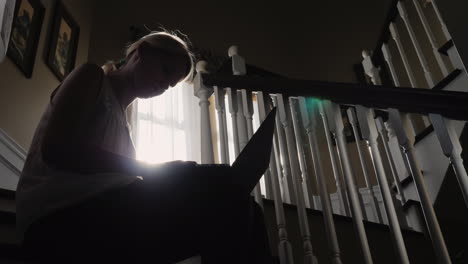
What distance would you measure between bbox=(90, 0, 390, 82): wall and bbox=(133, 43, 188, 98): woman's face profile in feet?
10.3

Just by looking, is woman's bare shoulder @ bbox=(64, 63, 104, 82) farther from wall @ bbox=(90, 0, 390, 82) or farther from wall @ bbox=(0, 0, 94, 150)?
wall @ bbox=(90, 0, 390, 82)

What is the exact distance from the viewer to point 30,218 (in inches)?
34.1

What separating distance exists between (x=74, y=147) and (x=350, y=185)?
1.06 meters

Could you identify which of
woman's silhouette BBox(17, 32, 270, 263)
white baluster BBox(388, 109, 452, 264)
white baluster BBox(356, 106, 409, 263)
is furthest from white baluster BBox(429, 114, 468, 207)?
woman's silhouette BBox(17, 32, 270, 263)

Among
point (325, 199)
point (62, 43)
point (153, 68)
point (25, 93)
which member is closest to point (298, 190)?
point (325, 199)

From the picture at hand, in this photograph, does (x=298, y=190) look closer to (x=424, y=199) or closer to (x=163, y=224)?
(x=424, y=199)

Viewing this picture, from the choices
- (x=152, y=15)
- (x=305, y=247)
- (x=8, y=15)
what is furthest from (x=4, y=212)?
(x=152, y=15)

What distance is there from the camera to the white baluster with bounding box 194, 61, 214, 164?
1.81 m

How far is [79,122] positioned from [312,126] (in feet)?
3.69

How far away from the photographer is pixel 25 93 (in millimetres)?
2871

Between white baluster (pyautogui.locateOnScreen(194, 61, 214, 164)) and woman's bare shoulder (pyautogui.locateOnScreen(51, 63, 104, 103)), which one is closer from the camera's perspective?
woman's bare shoulder (pyautogui.locateOnScreen(51, 63, 104, 103))

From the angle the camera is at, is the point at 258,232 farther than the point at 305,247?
No

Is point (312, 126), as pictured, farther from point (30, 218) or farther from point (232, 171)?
point (30, 218)

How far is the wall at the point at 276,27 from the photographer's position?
14.7 ft
